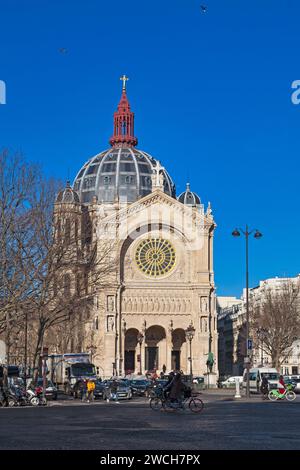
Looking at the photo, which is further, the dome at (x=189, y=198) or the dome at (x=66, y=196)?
the dome at (x=189, y=198)

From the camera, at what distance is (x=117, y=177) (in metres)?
115

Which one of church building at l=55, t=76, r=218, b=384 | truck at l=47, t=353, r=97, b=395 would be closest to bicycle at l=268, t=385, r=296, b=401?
truck at l=47, t=353, r=97, b=395

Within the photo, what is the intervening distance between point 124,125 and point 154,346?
42121 millimetres

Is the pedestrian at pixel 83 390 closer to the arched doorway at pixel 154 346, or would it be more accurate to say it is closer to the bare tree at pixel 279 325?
the bare tree at pixel 279 325

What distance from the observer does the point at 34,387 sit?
47375mm

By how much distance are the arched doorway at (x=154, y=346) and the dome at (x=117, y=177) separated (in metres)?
20.2

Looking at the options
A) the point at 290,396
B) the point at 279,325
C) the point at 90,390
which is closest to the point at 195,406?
the point at 290,396

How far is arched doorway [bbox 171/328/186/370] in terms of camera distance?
99.6m

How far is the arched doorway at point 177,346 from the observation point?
99.6 m

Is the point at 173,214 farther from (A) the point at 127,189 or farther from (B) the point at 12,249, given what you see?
(B) the point at 12,249

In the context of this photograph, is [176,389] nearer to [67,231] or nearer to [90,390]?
[90,390]

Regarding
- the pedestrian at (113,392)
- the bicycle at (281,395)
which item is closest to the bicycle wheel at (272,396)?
the bicycle at (281,395)

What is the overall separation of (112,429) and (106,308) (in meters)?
72.6
